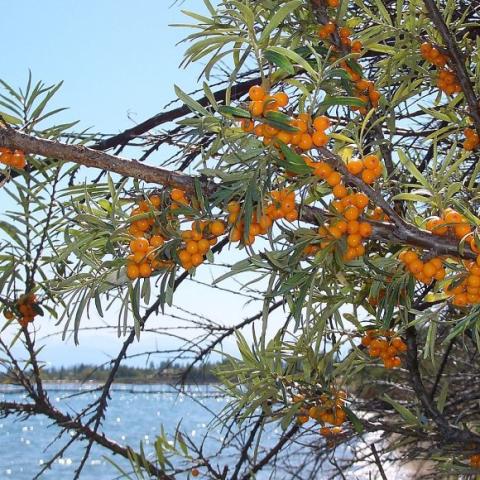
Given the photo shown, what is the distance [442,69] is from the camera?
1.35m

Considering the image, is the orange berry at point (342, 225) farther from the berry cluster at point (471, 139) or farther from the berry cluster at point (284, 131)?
the berry cluster at point (471, 139)

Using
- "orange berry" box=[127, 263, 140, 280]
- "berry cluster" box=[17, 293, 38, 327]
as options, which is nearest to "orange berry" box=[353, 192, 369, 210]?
"orange berry" box=[127, 263, 140, 280]

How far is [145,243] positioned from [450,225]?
45 cm

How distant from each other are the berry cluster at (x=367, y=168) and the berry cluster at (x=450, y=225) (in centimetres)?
12

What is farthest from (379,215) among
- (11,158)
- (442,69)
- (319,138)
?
(11,158)

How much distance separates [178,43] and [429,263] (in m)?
0.64

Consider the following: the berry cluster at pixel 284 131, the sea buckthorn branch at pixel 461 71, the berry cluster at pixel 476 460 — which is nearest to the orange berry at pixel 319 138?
the berry cluster at pixel 284 131

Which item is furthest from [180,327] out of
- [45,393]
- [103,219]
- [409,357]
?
[103,219]

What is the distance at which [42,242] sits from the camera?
1.29m

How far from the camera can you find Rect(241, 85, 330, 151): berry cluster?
33.8 inches

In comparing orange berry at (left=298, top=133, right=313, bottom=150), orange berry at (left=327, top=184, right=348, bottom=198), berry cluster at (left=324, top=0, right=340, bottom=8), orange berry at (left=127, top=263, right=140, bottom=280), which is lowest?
orange berry at (left=127, top=263, right=140, bottom=280)

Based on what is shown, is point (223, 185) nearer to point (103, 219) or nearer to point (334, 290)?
point (103, 219)

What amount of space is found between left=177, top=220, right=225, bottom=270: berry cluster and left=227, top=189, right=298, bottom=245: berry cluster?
0.07ft

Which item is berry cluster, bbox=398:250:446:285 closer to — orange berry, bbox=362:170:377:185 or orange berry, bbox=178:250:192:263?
orange berry, bbox=362:170:377:185
